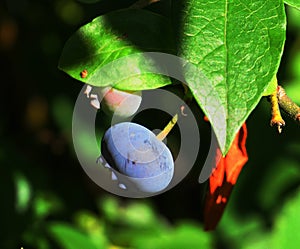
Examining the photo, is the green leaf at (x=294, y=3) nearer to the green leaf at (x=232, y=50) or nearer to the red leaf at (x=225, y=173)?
the green leaf at (x=232, y=50)

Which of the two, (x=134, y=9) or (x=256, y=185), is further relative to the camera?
(x=256, y=185)

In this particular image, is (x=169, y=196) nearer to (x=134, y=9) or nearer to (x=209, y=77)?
(x=134, y=9)

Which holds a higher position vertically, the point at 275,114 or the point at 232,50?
the point at 232,50

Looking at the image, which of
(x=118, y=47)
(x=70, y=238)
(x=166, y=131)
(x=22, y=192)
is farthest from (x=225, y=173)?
(x=22, y=192)

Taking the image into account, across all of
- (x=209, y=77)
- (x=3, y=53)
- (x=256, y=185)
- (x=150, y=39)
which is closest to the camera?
(x=209, y=77)

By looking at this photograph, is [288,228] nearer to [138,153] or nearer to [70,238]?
[70,238]

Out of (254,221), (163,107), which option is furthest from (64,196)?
(163,107)

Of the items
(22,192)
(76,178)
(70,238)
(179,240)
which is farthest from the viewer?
(76,178)
